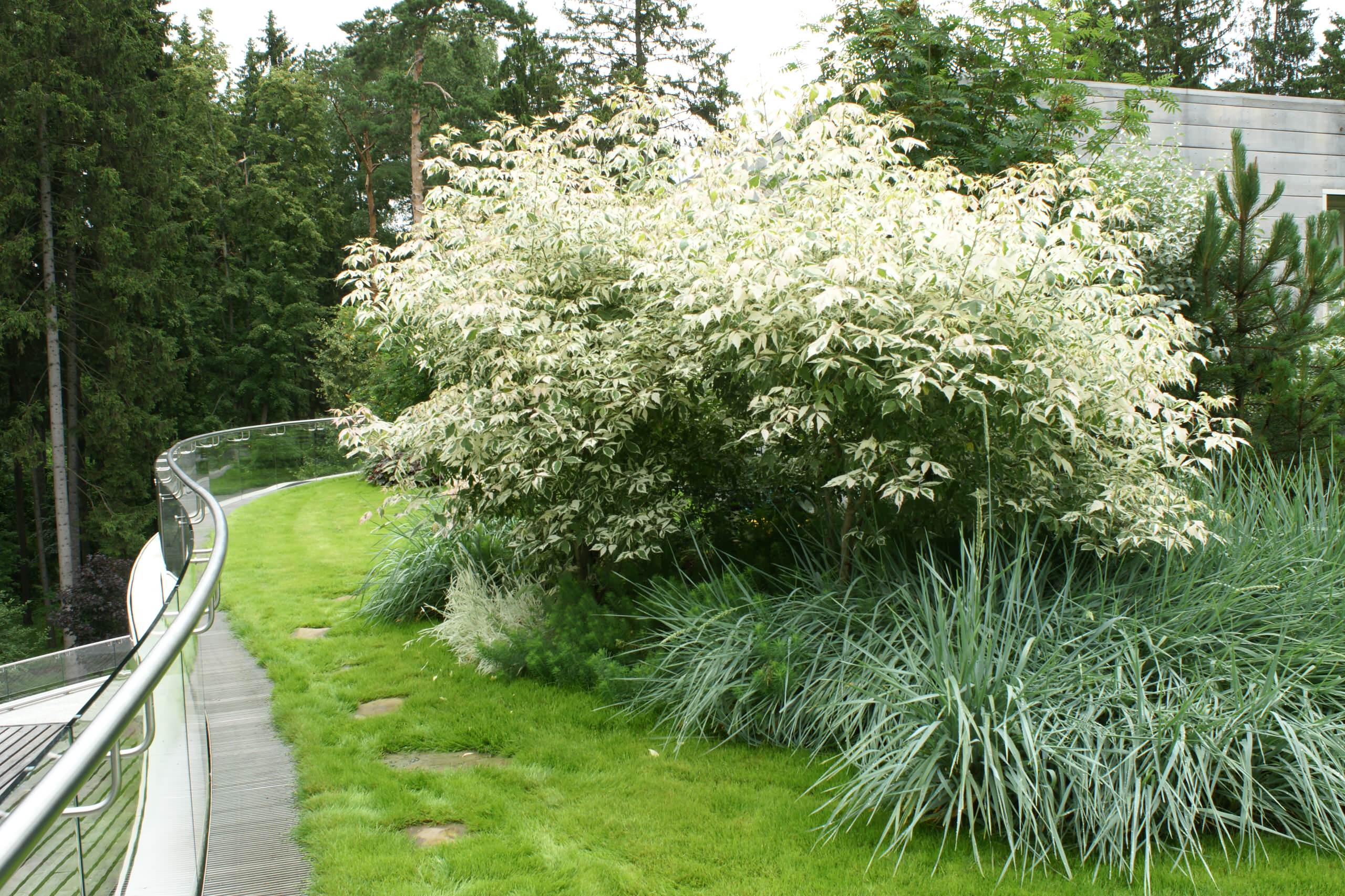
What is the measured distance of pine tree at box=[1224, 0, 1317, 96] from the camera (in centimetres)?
2905

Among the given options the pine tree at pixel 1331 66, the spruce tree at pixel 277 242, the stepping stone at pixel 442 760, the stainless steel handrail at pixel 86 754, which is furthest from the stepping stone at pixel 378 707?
the pine tree at pixel 1331 66

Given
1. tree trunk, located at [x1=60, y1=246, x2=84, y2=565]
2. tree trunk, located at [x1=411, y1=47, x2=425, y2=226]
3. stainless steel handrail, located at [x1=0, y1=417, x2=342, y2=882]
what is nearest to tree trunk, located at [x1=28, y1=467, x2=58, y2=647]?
tree trunk, located at [x1=60, y1=246, x2=84, y2=565]

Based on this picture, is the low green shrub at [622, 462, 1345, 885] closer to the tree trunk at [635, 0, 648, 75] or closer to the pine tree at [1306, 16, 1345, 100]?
the tree trunk at [635, 0, 648, 75]

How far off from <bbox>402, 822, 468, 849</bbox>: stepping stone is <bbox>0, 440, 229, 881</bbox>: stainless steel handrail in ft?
4.16

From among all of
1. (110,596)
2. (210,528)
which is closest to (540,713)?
(210,528)

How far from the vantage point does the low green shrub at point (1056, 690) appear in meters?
3.23

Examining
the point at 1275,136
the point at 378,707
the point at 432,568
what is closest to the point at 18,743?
the point at 432,568

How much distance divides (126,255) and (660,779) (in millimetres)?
22270

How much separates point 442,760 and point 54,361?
2089 cm

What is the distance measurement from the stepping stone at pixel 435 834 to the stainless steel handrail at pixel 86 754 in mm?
1269

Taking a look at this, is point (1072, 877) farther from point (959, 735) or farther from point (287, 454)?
point (287, 454)

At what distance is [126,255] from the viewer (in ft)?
70.4

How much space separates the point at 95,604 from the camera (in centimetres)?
1945

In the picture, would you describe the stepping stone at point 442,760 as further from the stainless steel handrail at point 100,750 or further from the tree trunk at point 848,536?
the tree trunk at point 848,536
